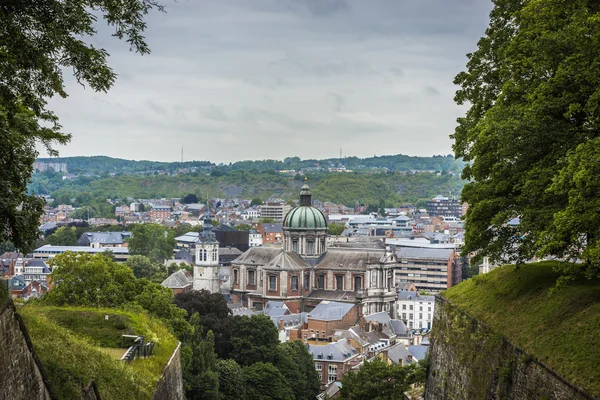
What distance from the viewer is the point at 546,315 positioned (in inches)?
763

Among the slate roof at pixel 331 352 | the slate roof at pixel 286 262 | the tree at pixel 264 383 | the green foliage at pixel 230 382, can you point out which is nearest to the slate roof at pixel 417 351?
the slate roof at pixel 331 352

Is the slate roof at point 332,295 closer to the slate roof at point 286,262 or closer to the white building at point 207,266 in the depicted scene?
the slate roof at point 286,262

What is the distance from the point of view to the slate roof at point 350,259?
9556 cm

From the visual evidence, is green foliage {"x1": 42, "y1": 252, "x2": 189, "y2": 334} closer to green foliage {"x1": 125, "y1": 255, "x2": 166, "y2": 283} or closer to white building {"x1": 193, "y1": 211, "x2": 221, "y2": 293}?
white building {"x1": 193, "y1": 211, "x2": 221, "y2": 293}

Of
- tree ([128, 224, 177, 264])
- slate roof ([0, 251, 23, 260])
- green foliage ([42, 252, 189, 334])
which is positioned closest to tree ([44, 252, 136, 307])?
green foliage ([42, 252, 189, 334])

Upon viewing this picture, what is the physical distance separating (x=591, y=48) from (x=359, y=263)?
7700 cm

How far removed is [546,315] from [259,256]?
79334mm

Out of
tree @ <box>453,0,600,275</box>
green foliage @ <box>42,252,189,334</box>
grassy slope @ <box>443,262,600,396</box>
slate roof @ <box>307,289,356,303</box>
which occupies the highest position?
tree @ <box>453,0,600,275</box>

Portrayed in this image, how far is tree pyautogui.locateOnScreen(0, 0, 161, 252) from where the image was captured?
571 inches

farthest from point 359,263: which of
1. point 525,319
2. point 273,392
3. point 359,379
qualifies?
point 525,319

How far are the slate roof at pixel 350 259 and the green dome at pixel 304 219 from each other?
3.31m

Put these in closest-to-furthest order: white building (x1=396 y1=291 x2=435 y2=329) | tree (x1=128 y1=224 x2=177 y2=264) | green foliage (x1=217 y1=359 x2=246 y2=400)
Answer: green foliage (x1=217 y1=359 x2=246 y2=400) < white building (x1=396 y1=291 x2=435 y2=329) < tree (x1=128 y1=224 x2=177 y2=264)

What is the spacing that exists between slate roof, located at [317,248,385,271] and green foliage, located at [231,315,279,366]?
1283 inches

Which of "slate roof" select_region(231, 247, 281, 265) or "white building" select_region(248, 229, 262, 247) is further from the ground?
"slate roof" select_region(231, 247, 281, 265)
